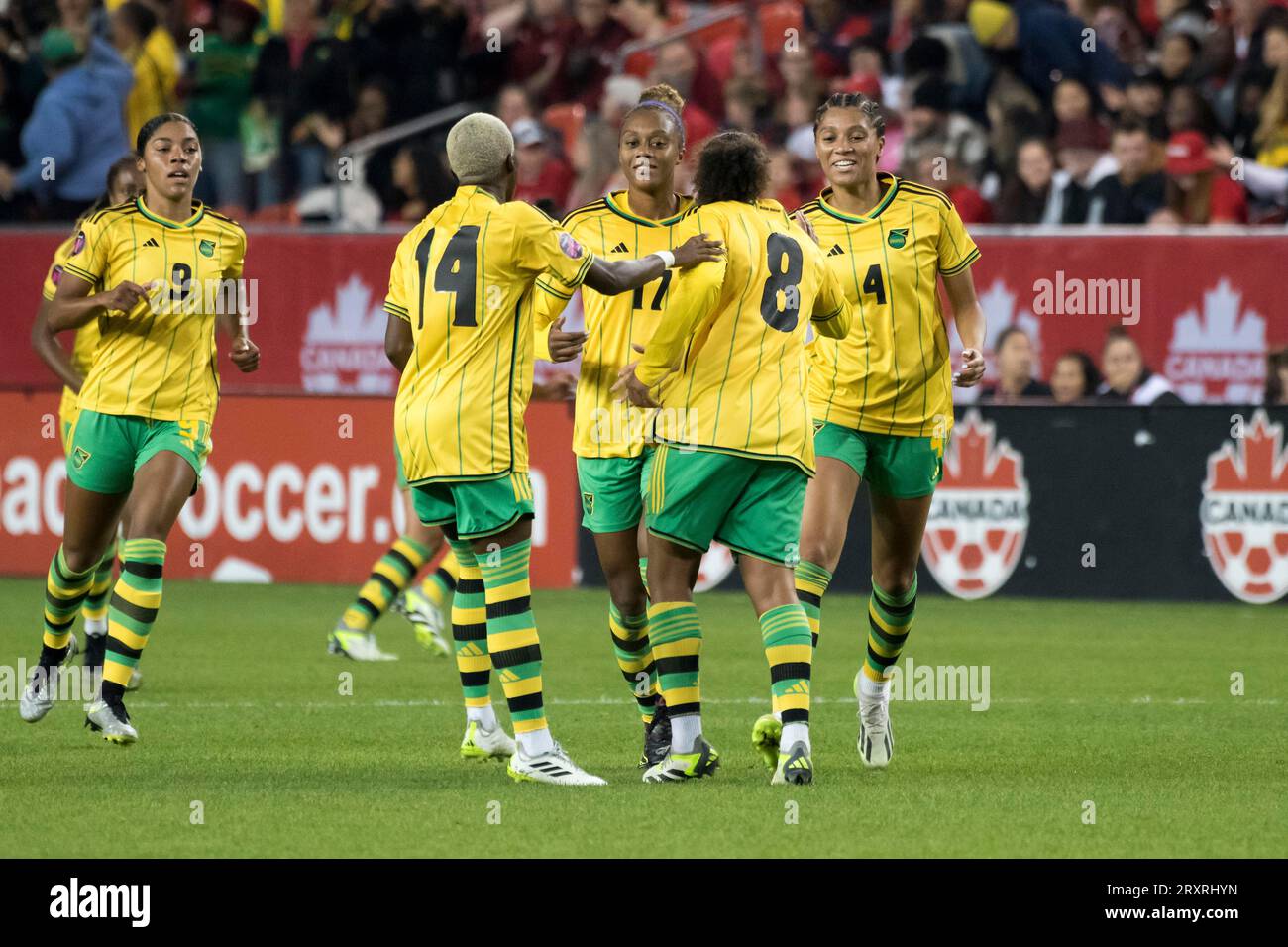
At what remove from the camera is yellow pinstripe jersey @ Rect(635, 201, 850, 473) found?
7617 mm

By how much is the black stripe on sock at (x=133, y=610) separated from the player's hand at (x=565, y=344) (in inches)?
86.4

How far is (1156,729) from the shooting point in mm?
9648

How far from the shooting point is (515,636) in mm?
7730

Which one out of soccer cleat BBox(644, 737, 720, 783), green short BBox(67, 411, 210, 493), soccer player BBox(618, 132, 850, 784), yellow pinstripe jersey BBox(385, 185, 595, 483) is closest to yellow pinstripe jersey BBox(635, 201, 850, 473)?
soccer player BBox(618, 132, 850, 784)

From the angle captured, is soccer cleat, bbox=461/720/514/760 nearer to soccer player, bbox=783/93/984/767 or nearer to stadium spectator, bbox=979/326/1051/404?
soccer player, bbox=783/93/984/767

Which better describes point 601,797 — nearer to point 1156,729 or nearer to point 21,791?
point 21,791

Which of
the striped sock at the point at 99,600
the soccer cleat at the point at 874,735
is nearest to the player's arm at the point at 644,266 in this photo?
the soccer cleat at the point at 874,735

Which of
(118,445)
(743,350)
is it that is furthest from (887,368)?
(118,445)

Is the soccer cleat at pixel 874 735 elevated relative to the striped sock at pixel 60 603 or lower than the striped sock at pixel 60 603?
lower

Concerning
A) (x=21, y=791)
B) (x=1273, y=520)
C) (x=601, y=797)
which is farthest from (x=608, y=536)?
(x=1273, y=520)

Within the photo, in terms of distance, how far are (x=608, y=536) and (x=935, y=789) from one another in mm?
1471

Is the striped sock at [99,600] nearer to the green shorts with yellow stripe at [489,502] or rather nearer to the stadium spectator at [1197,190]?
the green shorts with yellow stripe at [489,502]

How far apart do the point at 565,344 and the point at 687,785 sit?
1.57m

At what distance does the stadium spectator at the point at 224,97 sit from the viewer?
65.7 ft
